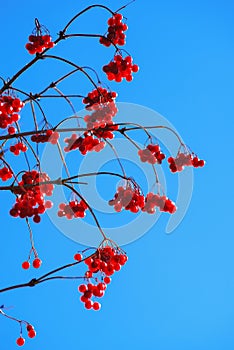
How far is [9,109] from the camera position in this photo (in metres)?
1.10

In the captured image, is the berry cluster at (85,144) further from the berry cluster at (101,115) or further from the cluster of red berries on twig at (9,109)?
the cluster of red berries on twig at (9,109)

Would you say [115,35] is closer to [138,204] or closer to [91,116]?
[91,116]

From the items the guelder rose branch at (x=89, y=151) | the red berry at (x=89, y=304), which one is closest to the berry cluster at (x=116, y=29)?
the guelder rose branch at (x=89, y=151)

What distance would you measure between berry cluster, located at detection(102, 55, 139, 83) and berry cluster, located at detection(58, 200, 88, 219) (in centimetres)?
35

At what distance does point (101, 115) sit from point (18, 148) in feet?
1.05

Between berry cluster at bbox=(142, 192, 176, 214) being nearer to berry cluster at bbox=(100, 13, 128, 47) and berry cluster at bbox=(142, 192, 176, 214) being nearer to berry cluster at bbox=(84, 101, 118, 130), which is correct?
berry cluster at bbox=(84, 101, 118, 130)

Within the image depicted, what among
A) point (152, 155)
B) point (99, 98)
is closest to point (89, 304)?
point (152, 155)

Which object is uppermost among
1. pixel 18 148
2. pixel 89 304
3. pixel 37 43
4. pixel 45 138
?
pixel 37 43

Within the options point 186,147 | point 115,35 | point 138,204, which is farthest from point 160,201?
point 115,35

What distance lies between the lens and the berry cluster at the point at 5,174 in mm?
1275

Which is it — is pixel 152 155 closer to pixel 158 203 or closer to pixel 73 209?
pixel 158 203

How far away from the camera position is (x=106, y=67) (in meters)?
1.25

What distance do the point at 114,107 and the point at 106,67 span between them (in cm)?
18

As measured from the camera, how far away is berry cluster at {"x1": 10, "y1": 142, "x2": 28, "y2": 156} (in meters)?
1.30
